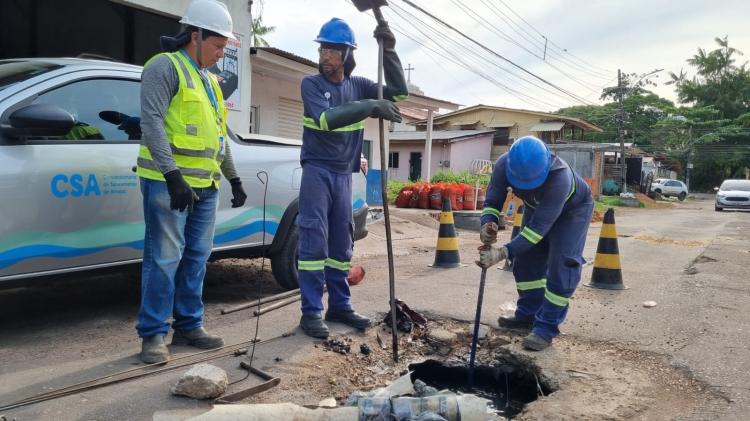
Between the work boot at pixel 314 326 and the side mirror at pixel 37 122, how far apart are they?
185 centimetres

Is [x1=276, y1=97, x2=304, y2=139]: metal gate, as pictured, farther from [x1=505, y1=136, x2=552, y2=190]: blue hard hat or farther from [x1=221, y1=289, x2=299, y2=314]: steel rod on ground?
[x1=505, y1=136, x2=552, y2=190]: blue hard hat

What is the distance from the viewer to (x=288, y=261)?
482cm

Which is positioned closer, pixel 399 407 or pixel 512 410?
pixel 399 407

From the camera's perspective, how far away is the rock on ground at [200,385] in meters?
2.63

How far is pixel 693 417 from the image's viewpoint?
2.71 m

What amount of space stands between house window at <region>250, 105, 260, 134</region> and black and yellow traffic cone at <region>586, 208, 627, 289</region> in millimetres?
8195

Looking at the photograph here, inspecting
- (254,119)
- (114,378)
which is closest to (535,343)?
(114,378)

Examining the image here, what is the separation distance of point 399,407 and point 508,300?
279 centimetres

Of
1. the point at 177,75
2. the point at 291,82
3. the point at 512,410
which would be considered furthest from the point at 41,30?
the point at 512,410

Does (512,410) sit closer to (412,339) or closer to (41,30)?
A: (412,339)

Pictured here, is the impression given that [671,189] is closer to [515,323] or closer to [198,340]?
[515,323]

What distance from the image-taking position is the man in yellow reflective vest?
2979 mm

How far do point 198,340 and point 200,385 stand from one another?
809 millimetres

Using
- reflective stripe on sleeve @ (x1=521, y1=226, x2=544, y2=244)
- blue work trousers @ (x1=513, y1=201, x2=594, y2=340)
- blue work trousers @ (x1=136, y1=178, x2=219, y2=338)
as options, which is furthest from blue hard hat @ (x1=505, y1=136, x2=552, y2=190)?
blue work trousers @ (x1=136, y1=178, x2=219, y2=338)
